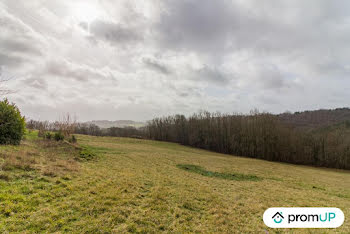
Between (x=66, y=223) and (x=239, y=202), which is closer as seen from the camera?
(x=66, y=223)

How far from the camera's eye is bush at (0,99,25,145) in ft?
34.4

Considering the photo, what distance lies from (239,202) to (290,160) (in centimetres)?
3877

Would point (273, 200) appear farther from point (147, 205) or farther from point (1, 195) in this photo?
point (1, 195)

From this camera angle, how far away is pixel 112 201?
5.06 meters

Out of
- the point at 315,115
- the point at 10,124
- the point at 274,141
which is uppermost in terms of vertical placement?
the point at 315,115

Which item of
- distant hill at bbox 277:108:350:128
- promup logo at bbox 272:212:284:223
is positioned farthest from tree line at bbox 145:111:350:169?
promup logo at bbox 272:212:284:223

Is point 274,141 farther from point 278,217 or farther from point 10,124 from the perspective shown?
point 10,124

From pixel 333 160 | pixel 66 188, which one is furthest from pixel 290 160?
pixel 66 188

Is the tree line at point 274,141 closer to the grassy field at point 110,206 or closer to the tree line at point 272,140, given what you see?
the tree line at point 272,140
